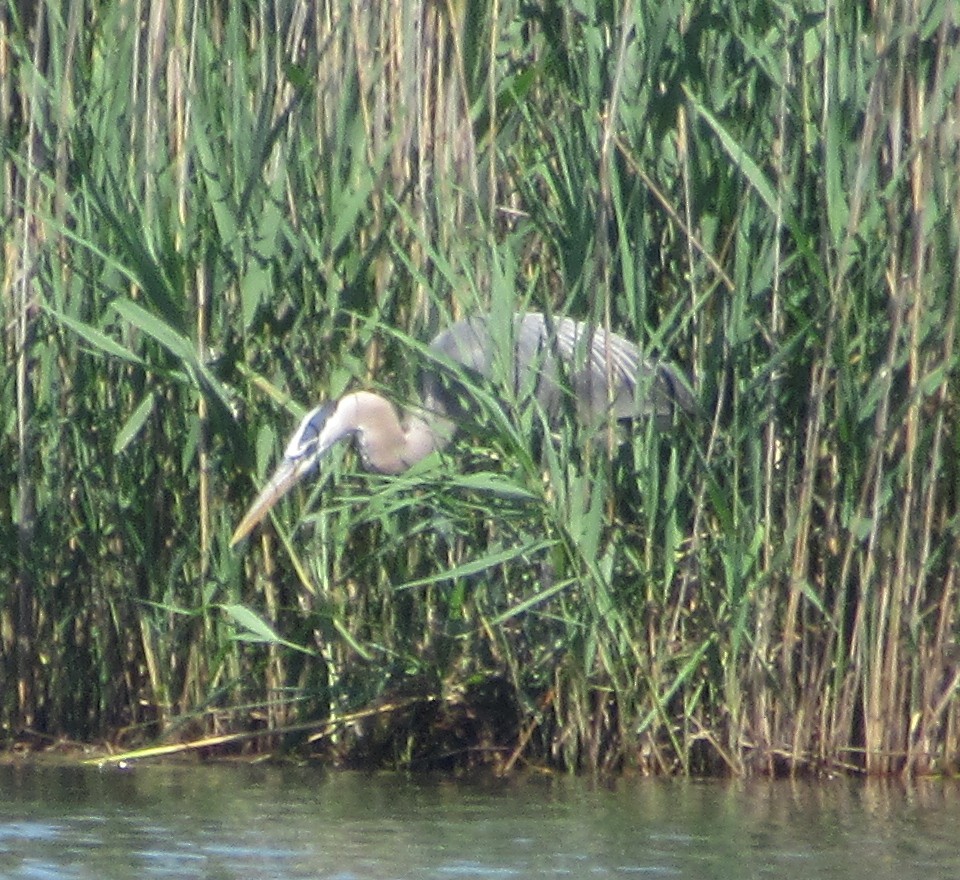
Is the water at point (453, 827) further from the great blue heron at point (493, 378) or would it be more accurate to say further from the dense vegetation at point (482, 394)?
the great blue heron at point (493, 378)

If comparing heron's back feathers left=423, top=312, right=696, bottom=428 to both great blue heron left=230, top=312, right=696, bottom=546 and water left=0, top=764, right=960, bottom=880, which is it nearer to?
great blue heron left=230, top=312, right=696, bottom=546

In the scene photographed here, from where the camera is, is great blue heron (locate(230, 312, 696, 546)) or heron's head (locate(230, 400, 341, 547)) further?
heron's head (locate(230, 400, 341, 547))

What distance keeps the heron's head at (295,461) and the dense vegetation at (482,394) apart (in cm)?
11

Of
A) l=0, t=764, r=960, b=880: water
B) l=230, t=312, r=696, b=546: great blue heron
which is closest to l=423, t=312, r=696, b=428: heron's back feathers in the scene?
l=230, t=312, r=696, b=546: great blue heron

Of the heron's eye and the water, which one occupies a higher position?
the heron's eye

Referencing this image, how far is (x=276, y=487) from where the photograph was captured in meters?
4.23

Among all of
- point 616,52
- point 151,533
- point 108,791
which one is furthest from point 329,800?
point 616,52

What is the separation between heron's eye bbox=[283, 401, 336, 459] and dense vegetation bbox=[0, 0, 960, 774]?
122 mm

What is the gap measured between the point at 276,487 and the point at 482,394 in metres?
0.53

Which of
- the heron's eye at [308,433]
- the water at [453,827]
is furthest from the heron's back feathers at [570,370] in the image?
the water at [453,827]

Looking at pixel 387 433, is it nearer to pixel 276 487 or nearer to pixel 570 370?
pixel 276 487

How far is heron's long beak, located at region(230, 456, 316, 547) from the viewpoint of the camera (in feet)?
13.9

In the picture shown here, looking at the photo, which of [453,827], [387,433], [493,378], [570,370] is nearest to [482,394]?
[493,378]

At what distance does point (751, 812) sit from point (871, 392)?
2.69 ft
